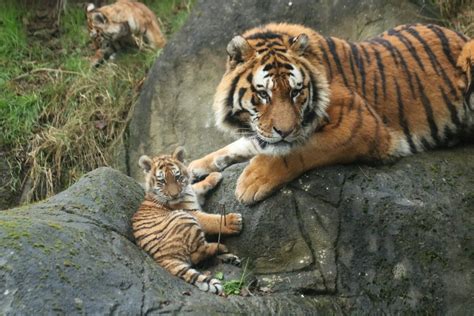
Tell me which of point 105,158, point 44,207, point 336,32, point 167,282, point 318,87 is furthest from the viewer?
point 105,158

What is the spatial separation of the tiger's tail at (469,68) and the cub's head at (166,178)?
1.96 meters

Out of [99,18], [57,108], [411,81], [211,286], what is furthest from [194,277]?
[99,18]

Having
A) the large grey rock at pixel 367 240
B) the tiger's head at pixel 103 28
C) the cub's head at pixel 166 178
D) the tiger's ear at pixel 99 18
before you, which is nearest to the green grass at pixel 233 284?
the large grey rock at pixel 367 240

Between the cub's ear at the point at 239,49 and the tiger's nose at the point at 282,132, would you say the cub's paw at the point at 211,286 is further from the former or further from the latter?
the cub's ear at the point at 239,49

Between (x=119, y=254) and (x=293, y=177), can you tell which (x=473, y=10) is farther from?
(x=119, y=254)

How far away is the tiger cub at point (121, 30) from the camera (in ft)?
27.5

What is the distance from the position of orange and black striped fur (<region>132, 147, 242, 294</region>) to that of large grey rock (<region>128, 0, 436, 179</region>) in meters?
2.35

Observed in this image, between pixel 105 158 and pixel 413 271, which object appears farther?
pixel 105 158

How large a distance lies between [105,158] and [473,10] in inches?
155

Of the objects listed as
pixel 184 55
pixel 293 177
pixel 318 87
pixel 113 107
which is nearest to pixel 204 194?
pixel 293 177

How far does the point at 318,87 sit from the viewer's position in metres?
4.41

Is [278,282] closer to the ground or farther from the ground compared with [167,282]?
closer to the ground

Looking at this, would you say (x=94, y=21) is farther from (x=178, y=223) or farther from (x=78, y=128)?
(x=178, y=223)

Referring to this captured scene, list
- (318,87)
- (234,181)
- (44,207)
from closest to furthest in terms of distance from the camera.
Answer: (44,207)
(318,87)
(234,181)
